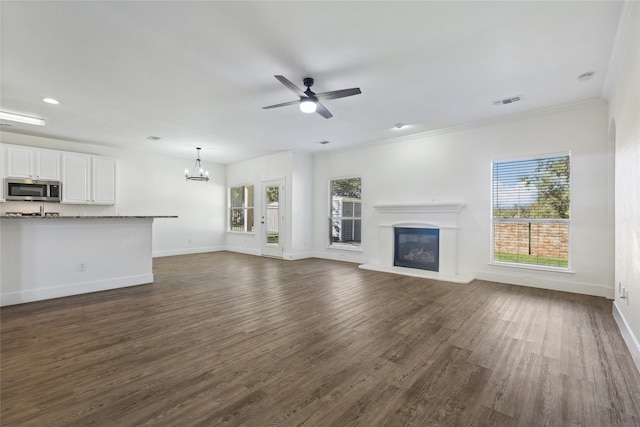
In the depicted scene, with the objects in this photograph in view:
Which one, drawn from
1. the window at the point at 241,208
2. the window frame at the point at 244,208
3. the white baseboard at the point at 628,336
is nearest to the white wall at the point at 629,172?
the white baseboard at the point at 628,336

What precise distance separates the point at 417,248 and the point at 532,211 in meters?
2.15

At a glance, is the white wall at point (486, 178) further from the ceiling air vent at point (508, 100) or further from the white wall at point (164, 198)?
the white wall at point (164, 198)

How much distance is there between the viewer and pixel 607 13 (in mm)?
2420

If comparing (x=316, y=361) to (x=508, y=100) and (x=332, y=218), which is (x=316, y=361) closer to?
(x=508, y=100)

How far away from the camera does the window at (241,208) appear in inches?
353

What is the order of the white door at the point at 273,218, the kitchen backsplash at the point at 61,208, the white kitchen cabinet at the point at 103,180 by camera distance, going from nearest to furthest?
1. the kitchen backsplash at the point at 61,208
2. the white kitchen cabinet at the point at 103,180
3. the white door at the point at 273,218

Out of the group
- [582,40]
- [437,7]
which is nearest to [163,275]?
[437,7]

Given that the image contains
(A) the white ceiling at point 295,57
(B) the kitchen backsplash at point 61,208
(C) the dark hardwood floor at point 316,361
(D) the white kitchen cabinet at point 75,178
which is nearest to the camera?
(C) the dark hardwood floor at point 316,361

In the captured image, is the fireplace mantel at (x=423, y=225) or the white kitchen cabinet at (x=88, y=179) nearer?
the fireplace mantel at (x=423, y=225)

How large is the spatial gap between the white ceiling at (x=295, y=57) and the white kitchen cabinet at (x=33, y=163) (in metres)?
1.60

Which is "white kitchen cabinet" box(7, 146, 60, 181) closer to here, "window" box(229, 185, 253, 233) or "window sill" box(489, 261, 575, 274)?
"window" box(229, 185, 253, 233)

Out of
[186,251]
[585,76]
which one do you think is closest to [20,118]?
[186,251]

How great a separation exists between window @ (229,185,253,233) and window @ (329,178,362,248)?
2.80 meters

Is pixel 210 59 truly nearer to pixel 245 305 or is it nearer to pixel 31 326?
pixel 245 305
